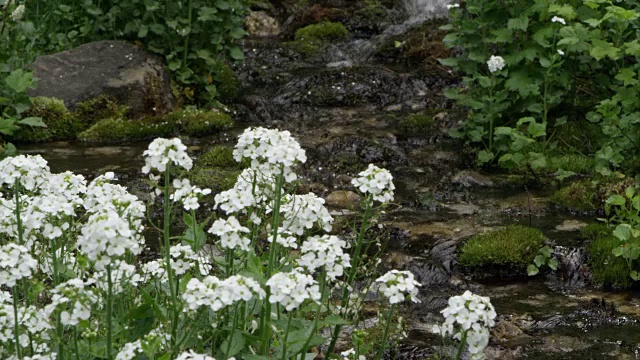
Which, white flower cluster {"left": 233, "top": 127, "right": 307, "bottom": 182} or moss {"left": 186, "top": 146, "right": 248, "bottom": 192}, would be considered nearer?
white flower cluster {"left": 233, "top": 127, "right": 307, "bottom": 182}

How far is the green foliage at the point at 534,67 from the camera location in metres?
7.27

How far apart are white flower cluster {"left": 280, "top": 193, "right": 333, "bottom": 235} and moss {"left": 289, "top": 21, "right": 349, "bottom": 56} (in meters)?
9.76

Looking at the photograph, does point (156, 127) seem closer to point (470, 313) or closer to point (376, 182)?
point (376, 182)

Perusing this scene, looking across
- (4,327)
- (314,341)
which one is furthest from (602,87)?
(4,327)

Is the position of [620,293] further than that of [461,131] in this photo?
No

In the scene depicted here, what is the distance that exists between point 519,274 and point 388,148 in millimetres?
2957

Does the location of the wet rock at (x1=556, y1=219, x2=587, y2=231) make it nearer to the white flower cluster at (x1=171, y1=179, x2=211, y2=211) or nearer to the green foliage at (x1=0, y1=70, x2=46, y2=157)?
the white flower cluster at (x1=171, y1=179, x2=211, y2=211)

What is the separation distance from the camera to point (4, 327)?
2824 millimetres

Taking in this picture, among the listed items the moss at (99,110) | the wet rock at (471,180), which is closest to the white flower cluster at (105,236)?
the wet rock at (471,180)

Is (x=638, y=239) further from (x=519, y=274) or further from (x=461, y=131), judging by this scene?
(x=461, y=131)

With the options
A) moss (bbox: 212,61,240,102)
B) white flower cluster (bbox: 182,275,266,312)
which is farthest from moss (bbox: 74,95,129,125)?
white flower cluster (bbox: 182,275,266,312)

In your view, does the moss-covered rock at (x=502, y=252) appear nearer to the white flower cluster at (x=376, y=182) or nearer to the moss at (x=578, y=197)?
the moss at (x=578, y=197)

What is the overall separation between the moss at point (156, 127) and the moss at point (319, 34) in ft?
11.6

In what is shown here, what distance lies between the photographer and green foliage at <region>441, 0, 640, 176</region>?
7.27 meters
